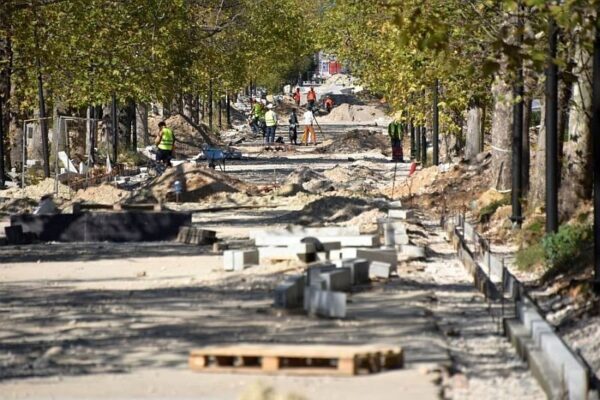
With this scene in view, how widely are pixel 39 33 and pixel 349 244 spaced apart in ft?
59.1

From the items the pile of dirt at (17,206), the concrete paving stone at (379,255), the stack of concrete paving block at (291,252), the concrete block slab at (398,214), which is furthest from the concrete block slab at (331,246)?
the pile of dirt at (17,206)

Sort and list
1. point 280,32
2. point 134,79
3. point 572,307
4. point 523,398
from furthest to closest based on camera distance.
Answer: point 280,32
point 134,79
point 572,307
point 523,398

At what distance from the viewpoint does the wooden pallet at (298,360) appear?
12.2 metres

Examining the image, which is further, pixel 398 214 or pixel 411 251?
pixel 398 214

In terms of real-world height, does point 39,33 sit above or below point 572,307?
above

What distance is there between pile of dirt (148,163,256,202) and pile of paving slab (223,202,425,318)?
11924 millimetres

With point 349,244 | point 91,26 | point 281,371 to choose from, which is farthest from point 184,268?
point 91,26

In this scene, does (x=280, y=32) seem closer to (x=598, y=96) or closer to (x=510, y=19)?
(x=510, y=19)

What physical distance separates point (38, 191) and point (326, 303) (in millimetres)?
24299

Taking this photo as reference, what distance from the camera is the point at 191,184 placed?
37500mm

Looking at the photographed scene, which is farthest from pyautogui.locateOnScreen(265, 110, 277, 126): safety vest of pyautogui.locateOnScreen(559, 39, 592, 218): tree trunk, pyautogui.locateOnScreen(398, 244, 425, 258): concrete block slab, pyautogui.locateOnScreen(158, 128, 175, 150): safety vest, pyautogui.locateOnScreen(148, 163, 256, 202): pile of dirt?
pyautogui.locateOnScreen(398, 244, 425, 258): concrete block slab

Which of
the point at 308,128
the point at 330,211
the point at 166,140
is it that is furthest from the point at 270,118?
the point at 330,211

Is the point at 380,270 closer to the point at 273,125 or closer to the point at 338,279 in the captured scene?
the point at 338,279

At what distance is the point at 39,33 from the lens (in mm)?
37719
